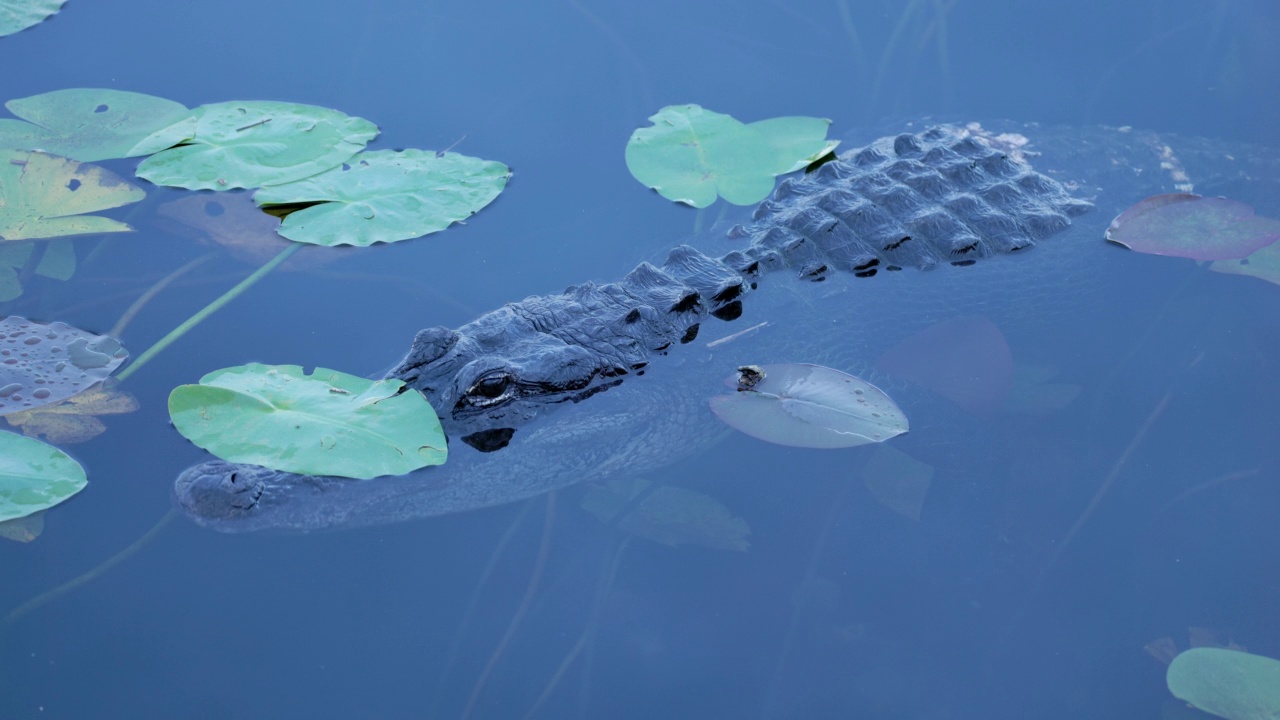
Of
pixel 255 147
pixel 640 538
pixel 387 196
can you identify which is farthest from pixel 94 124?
pixel 640 538

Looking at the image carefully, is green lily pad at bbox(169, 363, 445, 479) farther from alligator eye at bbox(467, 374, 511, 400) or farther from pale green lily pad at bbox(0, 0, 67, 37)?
pale green lily pad at bbox(0, 0, 67, 37)

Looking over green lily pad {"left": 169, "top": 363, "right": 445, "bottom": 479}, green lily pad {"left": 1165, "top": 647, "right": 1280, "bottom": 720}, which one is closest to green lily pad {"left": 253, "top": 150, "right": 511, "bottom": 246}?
green lily pad {"left": 169, "top": 363, "right": 445, "bottom": 479}

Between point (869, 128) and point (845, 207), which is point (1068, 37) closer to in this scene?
point (869, 128)

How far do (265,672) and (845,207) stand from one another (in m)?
2.90

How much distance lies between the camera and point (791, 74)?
17.2 feet

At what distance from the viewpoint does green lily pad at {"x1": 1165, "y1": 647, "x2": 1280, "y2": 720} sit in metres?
2.60

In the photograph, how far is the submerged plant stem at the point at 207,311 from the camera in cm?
356

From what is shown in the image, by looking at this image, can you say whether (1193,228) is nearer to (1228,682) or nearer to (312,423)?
(1228,682)

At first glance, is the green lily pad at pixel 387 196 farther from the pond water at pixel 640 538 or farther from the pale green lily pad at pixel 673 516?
the pale green lily pad at pixel 673 516

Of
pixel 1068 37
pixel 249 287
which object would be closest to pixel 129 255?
pixel 249 287

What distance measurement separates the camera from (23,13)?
540 cm

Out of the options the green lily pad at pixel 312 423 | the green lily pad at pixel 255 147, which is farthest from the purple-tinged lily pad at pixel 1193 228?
the green lily pad at pixel 255 147

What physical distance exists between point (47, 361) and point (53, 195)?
1043 mm

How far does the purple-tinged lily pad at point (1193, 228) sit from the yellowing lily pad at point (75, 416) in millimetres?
4071
